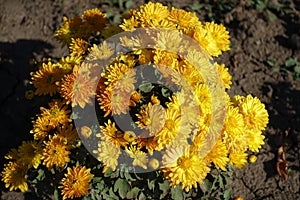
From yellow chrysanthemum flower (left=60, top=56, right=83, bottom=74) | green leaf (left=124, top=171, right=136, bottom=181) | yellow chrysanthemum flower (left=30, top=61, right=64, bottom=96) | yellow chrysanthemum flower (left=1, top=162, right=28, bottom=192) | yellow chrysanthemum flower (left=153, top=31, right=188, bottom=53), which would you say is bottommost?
yellow chrysanthemum flower (left=1, top=162, right=28, bottom=192)

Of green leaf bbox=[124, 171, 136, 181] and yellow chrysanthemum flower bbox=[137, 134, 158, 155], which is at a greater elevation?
yellow chrysanthemum flower bbox=[137, 134, 158, 155]

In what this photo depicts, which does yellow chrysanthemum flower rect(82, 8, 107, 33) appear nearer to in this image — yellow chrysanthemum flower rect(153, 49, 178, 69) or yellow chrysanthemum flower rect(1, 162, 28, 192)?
yellow chrysanthemum flower rect(153, 49, 178, 69)

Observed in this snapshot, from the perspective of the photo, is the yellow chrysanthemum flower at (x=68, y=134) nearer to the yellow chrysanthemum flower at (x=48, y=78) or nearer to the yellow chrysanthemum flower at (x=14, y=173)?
the yellow chrysanthemum flower at (x=48, y=78)

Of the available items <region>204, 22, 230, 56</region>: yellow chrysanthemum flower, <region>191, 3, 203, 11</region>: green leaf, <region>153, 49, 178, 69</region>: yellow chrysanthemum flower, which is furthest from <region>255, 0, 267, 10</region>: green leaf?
<region>153, 49, 178, 69</region>: yellow chrysanthemum flower

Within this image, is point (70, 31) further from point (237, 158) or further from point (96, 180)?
point (237, 158)

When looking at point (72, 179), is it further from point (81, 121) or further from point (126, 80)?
point (126, 80)
